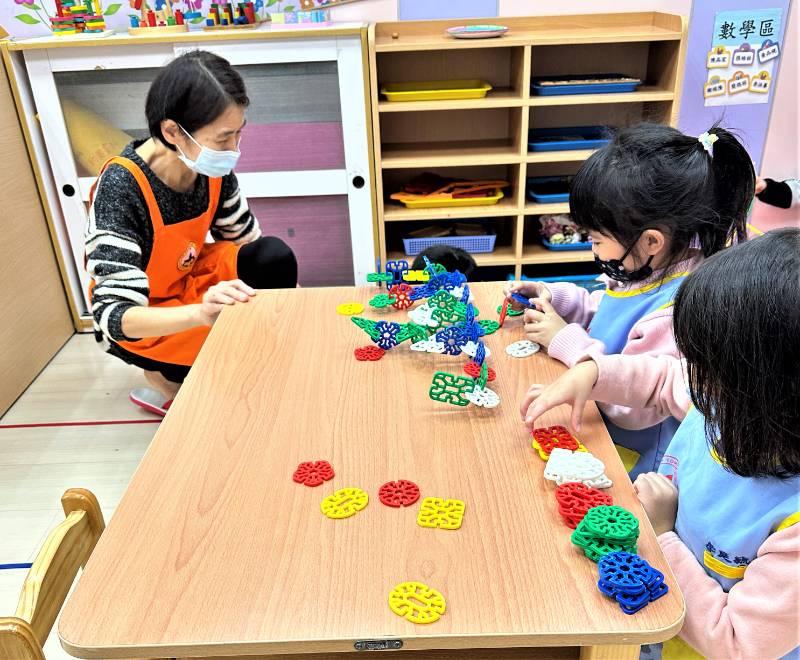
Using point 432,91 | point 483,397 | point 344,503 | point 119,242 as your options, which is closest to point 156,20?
point 432,91

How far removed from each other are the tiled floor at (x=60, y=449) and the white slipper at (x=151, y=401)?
27 millimetres

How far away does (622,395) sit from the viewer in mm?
972

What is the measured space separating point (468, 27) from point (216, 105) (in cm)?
120

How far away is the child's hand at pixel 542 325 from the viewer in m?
1.10

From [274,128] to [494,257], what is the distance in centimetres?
92

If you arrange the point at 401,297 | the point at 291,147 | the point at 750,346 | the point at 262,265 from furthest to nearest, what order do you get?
the point at 291,147 → the point at 262,265 → the point at 401,297 → the point at 750,346

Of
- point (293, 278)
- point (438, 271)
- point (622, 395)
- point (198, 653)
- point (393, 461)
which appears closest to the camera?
point (198, 653)

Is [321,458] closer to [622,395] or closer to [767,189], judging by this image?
[622,395]

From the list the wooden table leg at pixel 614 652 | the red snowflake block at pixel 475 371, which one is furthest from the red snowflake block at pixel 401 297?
the wooden table leg at pixel 614 652

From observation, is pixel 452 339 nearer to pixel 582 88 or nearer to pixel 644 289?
pixel 644 289

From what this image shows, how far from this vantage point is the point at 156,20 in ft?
7.56

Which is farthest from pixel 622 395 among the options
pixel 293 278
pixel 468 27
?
pixel 468 27

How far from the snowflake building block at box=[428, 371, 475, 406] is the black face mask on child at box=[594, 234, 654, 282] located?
1.25 ft

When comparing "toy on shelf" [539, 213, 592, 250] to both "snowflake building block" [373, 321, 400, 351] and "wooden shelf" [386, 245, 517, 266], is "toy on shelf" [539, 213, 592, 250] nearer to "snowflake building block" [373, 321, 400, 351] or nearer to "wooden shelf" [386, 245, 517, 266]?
"wooden shelf" [386, 245, 517, 266]
